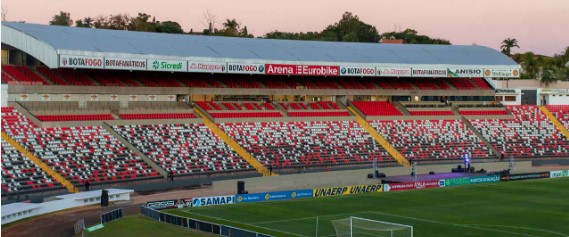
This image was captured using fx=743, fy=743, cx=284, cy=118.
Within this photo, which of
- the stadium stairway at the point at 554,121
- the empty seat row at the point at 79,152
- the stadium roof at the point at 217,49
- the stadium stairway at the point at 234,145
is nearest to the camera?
the empty seat row at the point at 79,152

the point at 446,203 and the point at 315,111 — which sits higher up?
the point at 315,111

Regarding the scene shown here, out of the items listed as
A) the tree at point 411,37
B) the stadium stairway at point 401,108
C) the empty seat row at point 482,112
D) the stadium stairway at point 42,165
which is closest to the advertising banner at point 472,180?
the stadium stairway at point 401,108

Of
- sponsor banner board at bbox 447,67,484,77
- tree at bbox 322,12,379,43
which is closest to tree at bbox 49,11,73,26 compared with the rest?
tree at bbox 322,12,379,43

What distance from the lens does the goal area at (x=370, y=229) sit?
37.2m

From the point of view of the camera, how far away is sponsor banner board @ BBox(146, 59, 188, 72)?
70.2 metres

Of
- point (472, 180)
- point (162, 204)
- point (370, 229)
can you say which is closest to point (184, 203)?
point (162, 204)

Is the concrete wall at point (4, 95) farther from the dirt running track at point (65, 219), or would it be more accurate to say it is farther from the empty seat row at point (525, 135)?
the empty seat row at point (525, 135)

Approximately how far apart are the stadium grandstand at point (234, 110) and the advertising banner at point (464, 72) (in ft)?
0.41

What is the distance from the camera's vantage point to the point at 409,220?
45844 mm

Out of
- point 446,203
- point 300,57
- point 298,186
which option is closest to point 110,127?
point 298,186

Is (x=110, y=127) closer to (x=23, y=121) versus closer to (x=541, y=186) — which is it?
(x=23, y=121)

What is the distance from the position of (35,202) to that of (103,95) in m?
24.0

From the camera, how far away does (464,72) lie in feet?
300

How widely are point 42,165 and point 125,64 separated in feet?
49.0
